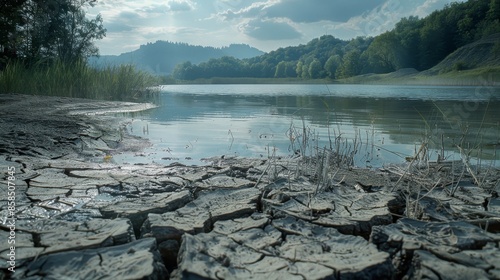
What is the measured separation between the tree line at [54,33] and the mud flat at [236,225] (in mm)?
12870

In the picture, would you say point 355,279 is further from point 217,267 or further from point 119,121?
point 119,121

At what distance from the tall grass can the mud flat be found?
834cm

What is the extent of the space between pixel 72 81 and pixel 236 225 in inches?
463

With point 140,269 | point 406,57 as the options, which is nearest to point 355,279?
point 140,269

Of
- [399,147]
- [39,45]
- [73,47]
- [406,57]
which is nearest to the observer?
[399,147]

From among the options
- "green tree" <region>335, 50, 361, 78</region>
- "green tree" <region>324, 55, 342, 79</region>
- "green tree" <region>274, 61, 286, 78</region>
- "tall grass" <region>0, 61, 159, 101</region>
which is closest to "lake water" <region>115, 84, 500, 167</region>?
"tall grass" <region>0, 61, 159, 101</region>

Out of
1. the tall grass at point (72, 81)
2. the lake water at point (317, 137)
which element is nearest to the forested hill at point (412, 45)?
the tall grass at point (72, 81)

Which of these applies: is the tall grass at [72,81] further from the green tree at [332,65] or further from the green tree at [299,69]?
the green tree at [299,69]

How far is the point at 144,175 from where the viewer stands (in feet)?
11.8

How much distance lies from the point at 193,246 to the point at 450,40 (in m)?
65.4

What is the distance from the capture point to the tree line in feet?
53.3

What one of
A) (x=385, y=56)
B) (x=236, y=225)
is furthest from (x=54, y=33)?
(x=385, y=56)

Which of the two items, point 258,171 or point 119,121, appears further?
point 119,121

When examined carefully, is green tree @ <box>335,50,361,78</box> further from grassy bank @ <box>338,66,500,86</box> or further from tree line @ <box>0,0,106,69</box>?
tree line @ <box>0,0,106,69</box>
